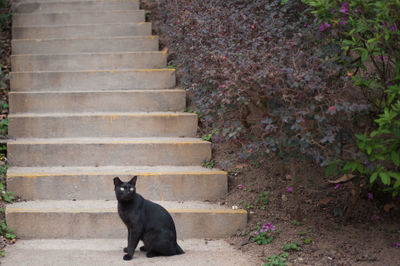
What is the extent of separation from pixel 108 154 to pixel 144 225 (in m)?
1.34

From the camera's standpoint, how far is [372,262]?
10.6ft

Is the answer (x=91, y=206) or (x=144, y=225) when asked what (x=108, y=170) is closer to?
(x=91, y=206)

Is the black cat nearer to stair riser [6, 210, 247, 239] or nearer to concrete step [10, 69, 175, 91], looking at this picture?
stair riser [6, 210, 247, 239]

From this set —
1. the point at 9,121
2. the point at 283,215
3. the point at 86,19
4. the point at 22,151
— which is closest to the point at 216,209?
the point at 283,215

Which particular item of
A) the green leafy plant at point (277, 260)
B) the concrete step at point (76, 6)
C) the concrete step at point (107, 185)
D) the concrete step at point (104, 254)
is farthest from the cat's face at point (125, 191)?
the concrete step at point (76, 6)

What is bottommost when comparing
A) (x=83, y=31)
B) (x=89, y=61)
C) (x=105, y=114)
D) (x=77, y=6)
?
(x=105, y=114)

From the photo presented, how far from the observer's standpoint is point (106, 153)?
4625 mm

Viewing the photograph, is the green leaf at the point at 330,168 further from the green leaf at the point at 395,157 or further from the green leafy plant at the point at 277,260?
the green leafy plant at the point at 277,260

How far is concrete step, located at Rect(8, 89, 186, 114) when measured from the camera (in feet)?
17.3

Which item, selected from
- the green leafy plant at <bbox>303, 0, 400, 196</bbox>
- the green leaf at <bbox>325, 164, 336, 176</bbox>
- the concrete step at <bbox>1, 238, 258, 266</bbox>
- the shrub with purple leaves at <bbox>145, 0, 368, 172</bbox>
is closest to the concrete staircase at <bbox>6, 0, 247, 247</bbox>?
the concrete step at <bbox>1, 238, 258, 266</bbox>

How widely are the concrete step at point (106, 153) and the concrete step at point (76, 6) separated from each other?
10.3 ft

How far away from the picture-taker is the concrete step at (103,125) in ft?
16.2

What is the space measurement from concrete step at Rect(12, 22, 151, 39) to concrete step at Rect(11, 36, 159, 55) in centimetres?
24

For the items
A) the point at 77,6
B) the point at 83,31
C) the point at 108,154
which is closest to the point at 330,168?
the point at 108,154
